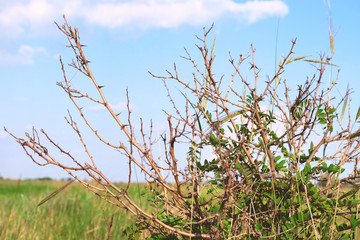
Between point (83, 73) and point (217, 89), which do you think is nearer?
point (83, 73)

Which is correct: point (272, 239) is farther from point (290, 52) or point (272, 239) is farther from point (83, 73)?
point (83, 73)

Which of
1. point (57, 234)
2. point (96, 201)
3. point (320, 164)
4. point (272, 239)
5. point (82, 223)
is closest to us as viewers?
point (272, 239)

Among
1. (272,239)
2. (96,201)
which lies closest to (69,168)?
(272,239)

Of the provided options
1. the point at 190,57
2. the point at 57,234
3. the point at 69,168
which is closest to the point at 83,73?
the point at 69,168

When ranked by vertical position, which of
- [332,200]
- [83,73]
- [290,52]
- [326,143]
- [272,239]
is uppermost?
[290,52]

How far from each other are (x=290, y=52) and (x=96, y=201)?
4719 mm

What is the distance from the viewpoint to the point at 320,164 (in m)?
2.49

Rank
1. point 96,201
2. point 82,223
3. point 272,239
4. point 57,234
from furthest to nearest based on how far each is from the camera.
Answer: point 96,201 → point 82,223 → point 57,234 → point 272,239

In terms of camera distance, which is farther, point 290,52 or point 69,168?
point 290,52

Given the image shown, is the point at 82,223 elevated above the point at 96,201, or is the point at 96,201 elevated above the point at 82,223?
the point at 96,201

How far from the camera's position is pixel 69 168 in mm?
2117

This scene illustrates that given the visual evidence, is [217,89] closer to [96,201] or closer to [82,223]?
[82,223]

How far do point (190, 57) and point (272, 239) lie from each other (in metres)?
1.23

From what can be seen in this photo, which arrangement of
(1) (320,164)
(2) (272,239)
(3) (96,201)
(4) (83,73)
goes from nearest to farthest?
(4) (83,73) < (2) (272,239) < (1) (320,164) < (3) (96,201)
